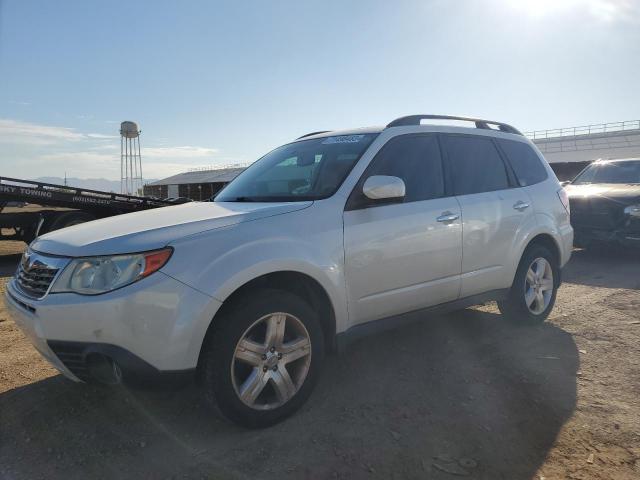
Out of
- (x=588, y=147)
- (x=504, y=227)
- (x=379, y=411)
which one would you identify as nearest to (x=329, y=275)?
(x=379, y=411)

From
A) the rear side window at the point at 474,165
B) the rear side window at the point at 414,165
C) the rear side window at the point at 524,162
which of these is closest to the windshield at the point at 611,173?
the rear side window at the point at 524,162

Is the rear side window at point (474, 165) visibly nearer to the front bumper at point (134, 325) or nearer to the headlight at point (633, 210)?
the front bumper at point (134, 325)

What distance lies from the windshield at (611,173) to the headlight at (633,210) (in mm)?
1117

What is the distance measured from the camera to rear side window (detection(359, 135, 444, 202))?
3516mm

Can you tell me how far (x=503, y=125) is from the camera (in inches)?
186

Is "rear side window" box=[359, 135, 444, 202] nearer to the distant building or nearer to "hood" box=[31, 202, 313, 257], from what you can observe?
"hood" box=[31, 202, 313, 257]

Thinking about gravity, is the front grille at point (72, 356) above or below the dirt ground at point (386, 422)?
above

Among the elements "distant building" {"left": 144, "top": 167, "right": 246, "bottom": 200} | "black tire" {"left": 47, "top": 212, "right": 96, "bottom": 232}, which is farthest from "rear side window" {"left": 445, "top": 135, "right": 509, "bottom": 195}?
"distant building" {"left": 144, "top": 167, "right": 246, "bottom": 200}

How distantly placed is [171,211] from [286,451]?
1.74m

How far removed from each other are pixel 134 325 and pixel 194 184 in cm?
4541

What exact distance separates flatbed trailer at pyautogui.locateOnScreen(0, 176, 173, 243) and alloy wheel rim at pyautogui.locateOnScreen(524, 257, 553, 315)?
22.7 feet

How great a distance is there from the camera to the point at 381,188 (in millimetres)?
3100

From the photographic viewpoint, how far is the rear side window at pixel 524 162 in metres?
4.55

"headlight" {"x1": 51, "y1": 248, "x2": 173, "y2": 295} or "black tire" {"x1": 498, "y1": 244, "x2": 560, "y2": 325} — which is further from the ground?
"headlight" {"x1": 51, "y1": 248, "x2": 173, "y2": 295}
